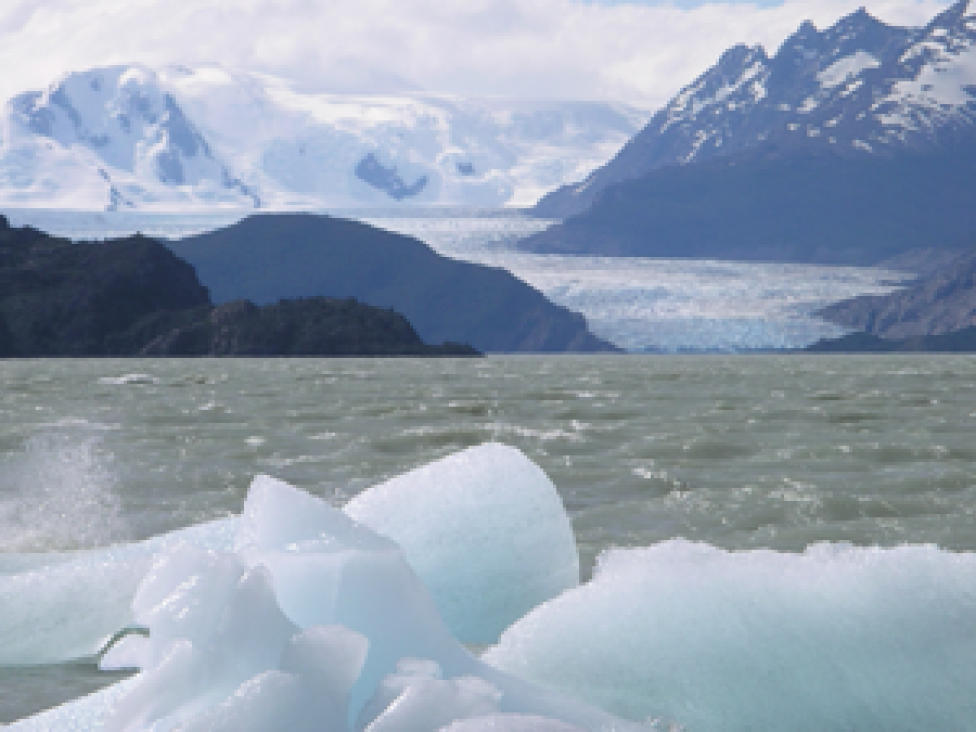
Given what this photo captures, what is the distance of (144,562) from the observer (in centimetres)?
521

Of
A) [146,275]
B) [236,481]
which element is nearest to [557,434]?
[236,481]

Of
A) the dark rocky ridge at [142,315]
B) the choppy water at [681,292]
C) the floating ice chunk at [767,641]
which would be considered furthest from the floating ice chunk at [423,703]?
the dark rocky ridge at [142,315]

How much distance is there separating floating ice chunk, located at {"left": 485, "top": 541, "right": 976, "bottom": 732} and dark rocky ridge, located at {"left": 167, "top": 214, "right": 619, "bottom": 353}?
558ft

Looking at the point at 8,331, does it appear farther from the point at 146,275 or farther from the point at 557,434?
the point at 557,434

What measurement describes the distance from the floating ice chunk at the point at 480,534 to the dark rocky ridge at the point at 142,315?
299 feet

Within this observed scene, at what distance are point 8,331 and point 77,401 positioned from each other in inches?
3422

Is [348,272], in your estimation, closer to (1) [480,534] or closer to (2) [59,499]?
(2) [59,499]

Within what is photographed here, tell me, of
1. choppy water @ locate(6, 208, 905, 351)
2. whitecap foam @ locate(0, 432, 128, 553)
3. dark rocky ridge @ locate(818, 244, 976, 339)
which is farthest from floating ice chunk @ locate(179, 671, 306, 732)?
dark rocky ridge @ locate(818, 244, 976, 339)

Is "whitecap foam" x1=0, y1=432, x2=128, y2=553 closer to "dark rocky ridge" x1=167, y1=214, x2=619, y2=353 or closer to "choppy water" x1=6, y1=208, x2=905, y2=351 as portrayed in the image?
"choppy water" x1=6, y1=208, x2=905, y2=351

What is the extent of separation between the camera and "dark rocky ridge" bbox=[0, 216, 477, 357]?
9856 centimetres

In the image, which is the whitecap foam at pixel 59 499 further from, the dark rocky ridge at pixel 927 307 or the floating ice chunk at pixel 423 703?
the dark rocky ridge at pixel 927 307

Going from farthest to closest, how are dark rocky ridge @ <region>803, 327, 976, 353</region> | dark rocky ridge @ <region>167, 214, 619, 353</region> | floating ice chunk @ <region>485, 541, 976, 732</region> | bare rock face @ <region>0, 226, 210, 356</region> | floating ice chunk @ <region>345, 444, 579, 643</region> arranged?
dark rocky ridge @ <region>167, 214, 619, 353</region>
dark rocky ridge @ <region>803, 327, 976, 353</region>
bare rock face @ <region>0, 226, 210, 356</region>
floating ice chunk @ <region>345, 444, 579, 643</region>
floating ice chunk @ <region>485, 541, 976, 732</region>

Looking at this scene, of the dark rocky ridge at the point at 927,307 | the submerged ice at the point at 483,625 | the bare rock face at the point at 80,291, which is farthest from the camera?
the dark rocky ridge at the point at 927,307

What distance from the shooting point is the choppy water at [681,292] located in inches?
3027
